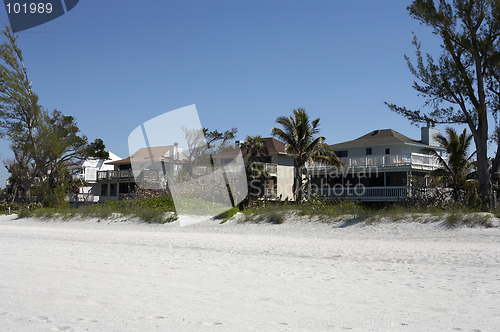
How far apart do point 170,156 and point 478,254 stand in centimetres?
4546

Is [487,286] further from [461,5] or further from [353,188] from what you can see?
[353,188]

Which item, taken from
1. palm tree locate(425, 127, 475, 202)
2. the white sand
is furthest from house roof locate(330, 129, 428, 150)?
the white sand

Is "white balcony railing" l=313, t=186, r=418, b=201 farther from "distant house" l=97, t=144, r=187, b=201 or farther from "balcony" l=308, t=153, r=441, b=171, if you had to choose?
"distant house" l=97, t=144, r=187, b=201

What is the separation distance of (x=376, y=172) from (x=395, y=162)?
1588 millimetres

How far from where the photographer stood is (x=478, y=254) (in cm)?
1254

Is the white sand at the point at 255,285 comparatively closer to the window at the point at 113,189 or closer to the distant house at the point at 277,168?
the distant house at the point at 277,168

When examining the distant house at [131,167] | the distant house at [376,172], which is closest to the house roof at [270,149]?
the distant house at [131,167]

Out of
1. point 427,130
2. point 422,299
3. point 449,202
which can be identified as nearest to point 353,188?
point 427,130

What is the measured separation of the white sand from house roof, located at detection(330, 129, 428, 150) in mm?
24520

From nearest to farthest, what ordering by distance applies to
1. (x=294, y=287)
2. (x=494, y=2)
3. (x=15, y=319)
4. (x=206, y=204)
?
(x=15, y=319)
(x=294, y=287)
(x=494, y=2)
(x=206, y=204)

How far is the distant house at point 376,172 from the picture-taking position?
1339 inches

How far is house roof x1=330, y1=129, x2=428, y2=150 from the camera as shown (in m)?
40.1

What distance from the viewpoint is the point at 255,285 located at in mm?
8461

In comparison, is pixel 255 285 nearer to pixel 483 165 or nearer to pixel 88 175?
pixel 483 165
